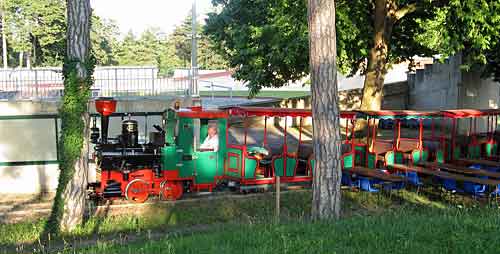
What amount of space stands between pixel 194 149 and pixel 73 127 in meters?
3.46

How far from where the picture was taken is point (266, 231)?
7086 millimetres

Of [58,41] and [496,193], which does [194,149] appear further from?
[58,41]

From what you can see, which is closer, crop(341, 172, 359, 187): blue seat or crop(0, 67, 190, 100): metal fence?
crop(341, 172, 359, 187): blue seat

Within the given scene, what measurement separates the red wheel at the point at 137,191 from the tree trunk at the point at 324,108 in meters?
5.38

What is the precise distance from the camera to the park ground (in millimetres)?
6090

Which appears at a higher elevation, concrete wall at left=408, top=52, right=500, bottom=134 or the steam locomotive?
concrete wall at left=408, top=52, right=500, bottom=134

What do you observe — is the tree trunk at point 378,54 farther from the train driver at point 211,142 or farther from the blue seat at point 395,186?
the train driver at point 211,142

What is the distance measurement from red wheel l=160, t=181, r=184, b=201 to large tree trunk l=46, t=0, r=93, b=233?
262 centimetres

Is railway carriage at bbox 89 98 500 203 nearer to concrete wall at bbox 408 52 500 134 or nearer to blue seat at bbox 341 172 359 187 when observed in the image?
blue seat at bbox 341 172 359 187

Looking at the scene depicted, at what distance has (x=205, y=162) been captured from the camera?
1393 cm

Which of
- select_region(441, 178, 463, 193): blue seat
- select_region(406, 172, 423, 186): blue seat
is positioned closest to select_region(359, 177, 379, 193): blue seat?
select_region(406, 172, 423, 186): blue seat

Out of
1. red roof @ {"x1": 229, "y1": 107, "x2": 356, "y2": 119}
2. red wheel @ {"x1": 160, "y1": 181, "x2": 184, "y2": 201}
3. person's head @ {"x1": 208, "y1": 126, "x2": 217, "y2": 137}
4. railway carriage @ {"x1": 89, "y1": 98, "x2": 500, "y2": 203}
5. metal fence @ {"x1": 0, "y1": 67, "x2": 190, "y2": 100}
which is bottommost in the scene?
red wheel @ {"x1": 160, "y1": 181, "x2": 184, "y2": 201}

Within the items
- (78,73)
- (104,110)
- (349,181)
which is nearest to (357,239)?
(78,73)

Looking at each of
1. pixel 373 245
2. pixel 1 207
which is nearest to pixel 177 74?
pixel 1 207
